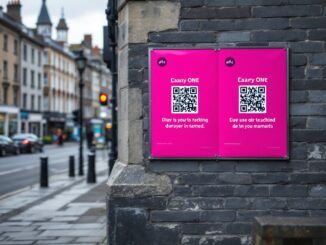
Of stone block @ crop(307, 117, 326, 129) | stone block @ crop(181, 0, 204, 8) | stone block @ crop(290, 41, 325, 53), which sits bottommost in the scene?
stone block @ crop(307, 117, 326, 129)

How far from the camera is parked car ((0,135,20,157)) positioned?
130 ft

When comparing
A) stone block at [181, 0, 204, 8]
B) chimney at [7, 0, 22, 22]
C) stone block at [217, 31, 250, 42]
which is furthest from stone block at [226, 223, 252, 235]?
chimney at [7, 0, 22, 22]

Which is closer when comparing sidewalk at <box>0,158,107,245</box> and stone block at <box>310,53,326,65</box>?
stone block at <box>310,53,326,65</box>

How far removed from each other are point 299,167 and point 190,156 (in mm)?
1313

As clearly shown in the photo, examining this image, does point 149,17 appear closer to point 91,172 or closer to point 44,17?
point 91,172

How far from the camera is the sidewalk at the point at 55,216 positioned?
8789 mm

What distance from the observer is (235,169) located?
6785mm

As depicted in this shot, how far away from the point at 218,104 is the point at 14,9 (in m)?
66.2

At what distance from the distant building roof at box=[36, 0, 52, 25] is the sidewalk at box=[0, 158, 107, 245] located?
277ft

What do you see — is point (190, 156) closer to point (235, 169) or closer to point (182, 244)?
point (235, 169)

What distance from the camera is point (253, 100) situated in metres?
6.79

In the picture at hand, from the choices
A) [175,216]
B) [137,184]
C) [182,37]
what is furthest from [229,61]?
[175,216]

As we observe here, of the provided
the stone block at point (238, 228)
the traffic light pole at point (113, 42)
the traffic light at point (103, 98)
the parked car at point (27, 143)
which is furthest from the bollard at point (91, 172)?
the parked car at point (27, 143)

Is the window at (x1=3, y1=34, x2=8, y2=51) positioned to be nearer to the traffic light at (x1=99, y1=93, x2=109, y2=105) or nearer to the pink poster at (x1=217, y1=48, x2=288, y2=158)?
the traffic light at (x1=99, y1=93, x2=109, y2=105)
